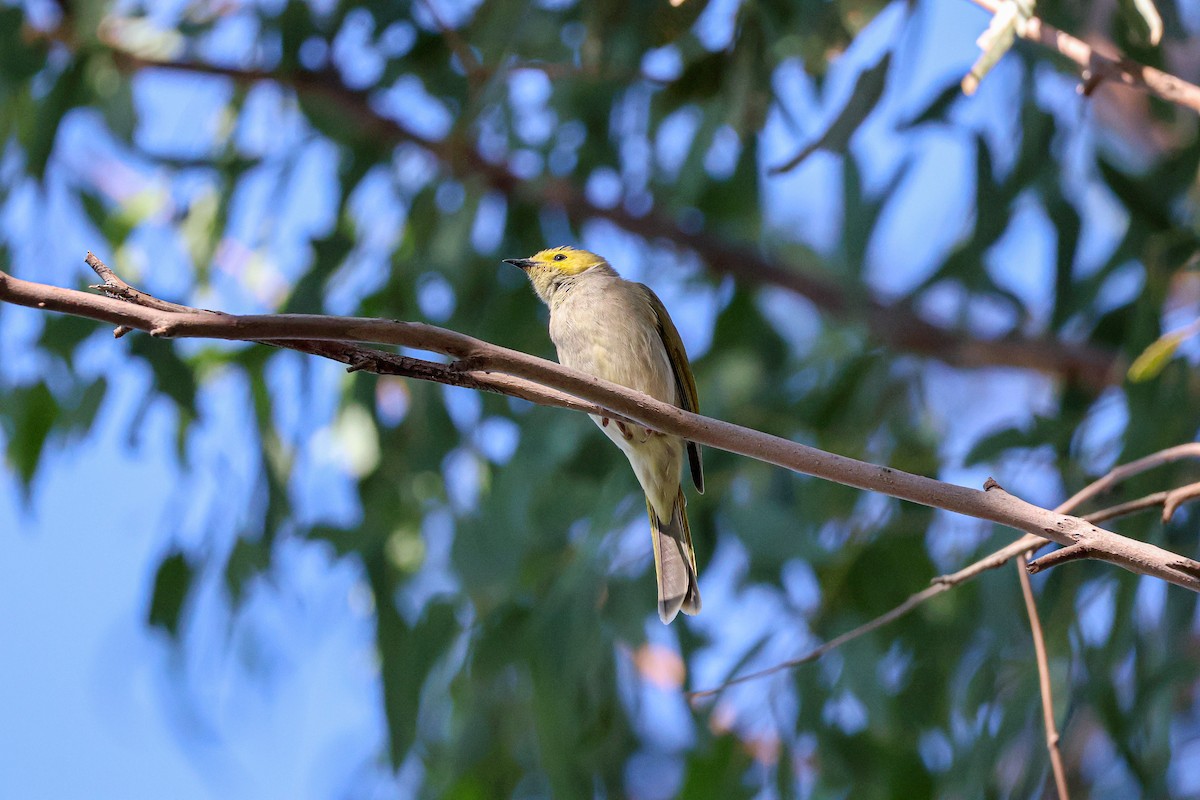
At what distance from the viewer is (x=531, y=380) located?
140 centimetres

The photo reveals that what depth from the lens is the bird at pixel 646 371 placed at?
2.64 meters

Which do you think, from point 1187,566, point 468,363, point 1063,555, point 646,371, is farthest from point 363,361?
point 646,371

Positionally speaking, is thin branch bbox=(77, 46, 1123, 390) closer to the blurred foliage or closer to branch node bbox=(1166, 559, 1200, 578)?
the blurred foliage

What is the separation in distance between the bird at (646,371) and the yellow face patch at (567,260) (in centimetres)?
8

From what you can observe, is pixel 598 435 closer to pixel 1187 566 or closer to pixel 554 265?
pixel 554 265

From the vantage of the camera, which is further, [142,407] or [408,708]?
[142,407]

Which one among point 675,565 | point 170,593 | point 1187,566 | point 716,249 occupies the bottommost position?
point 1187,566

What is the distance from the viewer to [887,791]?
10.6ft

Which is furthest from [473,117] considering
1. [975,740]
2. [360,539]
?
[975,740]

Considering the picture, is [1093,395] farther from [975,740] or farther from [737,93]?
[737,93]

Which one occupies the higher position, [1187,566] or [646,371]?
[646,371]

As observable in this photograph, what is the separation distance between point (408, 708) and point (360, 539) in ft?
1.77

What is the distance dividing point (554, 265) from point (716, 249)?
956 mm

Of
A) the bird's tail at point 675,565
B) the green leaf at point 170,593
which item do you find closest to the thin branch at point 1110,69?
the bird's tail at point 675,565
